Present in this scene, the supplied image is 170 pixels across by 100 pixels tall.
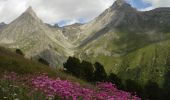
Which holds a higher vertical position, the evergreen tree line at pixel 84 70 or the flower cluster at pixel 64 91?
the evergreen tree line at pixel 84 70

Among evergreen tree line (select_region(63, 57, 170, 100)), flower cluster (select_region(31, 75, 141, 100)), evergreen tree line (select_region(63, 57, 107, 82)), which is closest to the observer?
flower cluster (select_region(31, 75, 141, 100))

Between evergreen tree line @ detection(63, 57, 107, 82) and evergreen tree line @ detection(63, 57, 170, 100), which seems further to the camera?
evergreen tree line @ detection(63, 57, 170, 100)

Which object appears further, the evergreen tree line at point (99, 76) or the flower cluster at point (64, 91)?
the evergreen tree line at point (99, 76)

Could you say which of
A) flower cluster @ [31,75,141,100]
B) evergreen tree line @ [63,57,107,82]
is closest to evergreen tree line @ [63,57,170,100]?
evergreen tree line @ [63,57,107,82]

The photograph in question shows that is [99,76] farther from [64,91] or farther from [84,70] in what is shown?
[64,91]

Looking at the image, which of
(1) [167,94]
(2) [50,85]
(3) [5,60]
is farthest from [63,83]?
(1) [167,94]

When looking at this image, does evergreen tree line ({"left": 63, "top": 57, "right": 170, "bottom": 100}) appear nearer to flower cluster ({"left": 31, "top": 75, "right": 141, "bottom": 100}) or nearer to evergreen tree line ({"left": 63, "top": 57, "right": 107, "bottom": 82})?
evergreen tree line ({"left": 63, "top": 57, "right": 107, "bottom": 82})

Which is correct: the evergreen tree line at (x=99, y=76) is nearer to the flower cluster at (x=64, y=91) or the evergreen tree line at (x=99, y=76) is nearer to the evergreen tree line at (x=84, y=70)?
the evergreen tree line at (x=84, y=70)

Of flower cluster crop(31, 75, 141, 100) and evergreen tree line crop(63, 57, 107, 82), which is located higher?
evergreen tree line crop(63, 57, 107, 82)

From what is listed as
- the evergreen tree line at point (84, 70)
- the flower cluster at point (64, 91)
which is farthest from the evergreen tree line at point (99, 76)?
the flower cluster at point (64, 91)

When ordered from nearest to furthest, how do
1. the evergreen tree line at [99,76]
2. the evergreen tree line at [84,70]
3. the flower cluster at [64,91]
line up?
the flower cluster at [64,91], the evergreen tree line at [84,70], the evergreen tree line at [99,76]

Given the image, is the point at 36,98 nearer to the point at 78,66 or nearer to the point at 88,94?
the point at 88,94

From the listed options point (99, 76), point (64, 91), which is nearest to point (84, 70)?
point (99, 76)

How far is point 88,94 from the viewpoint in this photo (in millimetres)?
13797
